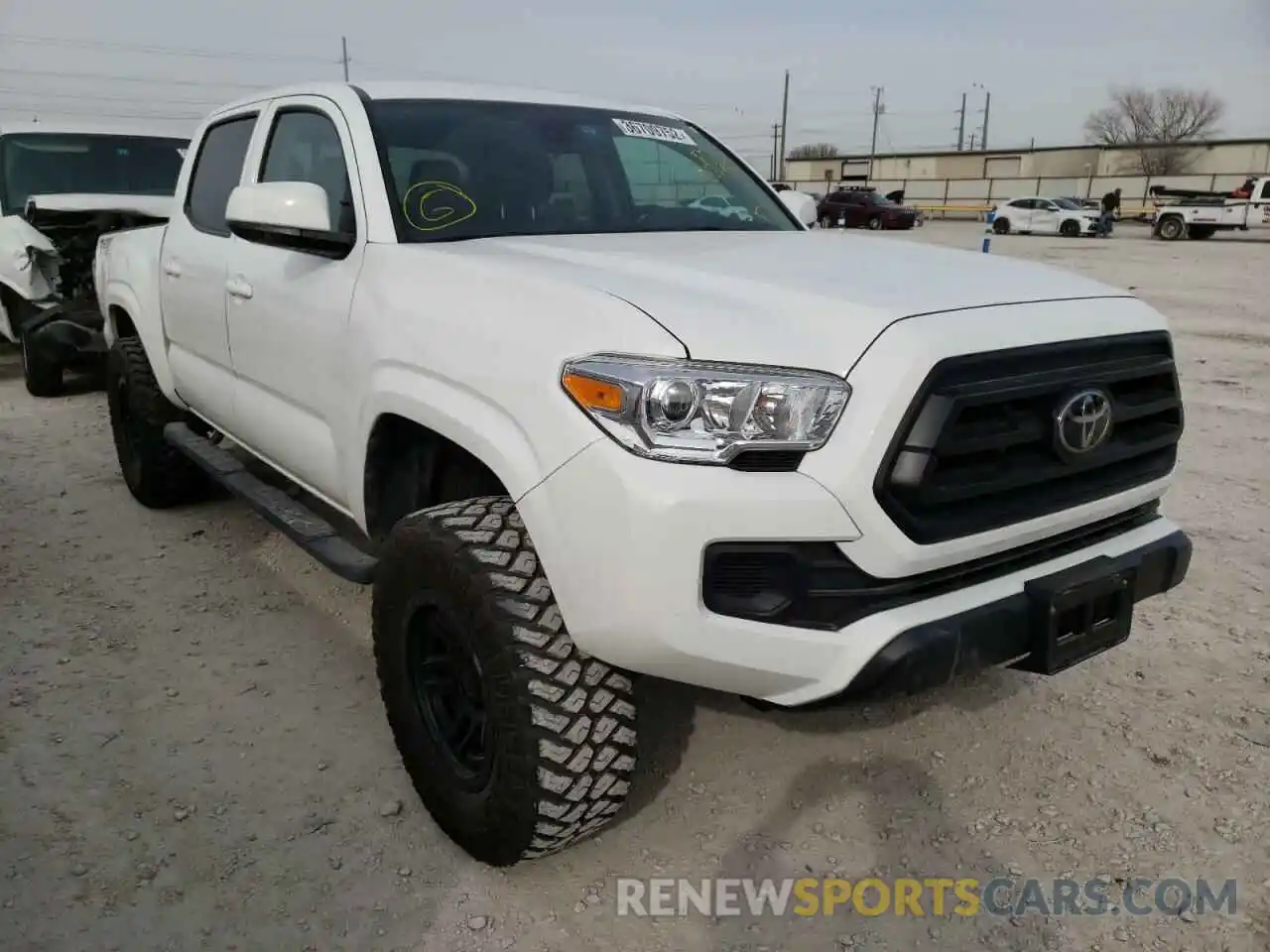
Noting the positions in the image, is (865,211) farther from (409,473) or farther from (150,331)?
(409,473)

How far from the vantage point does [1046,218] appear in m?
33.7

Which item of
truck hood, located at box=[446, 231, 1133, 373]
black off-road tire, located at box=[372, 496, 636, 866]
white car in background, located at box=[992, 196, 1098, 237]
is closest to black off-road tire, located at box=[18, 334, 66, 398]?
truck hood, located at box=[446, 231, 1133, 373]

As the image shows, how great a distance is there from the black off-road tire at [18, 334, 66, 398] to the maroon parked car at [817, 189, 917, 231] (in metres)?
31.0

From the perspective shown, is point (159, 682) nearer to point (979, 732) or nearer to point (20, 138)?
point (979, 732)

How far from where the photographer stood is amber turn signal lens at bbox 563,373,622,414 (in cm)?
194

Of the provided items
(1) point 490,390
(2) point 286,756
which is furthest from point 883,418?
(2) point 286,756

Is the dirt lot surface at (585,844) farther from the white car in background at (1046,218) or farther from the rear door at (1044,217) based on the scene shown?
the rear door at (1044,217)

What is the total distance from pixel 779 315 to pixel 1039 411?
62 cm

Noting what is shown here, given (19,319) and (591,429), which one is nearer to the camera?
(591,429)

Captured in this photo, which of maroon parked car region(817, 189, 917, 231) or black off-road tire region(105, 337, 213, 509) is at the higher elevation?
maroon parked car region(817, 189, 917, 231)

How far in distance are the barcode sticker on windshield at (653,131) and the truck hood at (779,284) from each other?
766 millimetres

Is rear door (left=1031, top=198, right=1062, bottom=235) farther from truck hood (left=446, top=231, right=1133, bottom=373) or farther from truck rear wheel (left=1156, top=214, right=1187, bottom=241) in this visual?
truck hood (left=446, top=231, right=1133, bottom=373)

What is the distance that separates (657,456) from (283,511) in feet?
6.47

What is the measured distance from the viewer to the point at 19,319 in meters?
7.72
